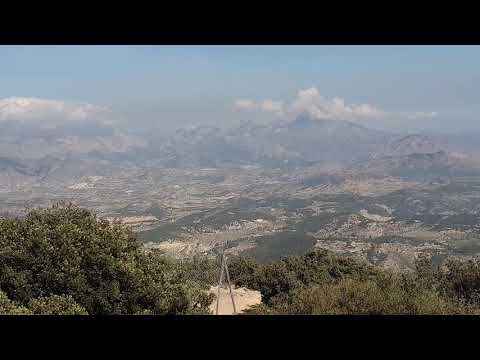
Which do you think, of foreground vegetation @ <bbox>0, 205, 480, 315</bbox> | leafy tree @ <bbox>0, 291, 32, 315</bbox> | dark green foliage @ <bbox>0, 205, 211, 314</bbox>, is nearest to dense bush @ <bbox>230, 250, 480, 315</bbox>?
foreground vegetation @ <bbox>0, 205, 480, 315</bbox>

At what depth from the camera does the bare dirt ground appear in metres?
18.4

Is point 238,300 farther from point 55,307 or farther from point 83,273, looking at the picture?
point 55,307

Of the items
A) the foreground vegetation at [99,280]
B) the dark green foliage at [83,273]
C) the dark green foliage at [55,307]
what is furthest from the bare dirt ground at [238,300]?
the dark green foliage at [55,307]

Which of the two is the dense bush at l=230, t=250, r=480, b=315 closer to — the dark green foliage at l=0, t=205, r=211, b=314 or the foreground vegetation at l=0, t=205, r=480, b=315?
the foreground vegetation at l=0, t=205, r=480, b=315

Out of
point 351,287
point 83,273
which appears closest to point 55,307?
point 83,273

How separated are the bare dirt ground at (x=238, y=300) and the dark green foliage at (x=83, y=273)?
5.66 metres

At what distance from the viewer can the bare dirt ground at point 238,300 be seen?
1840cm

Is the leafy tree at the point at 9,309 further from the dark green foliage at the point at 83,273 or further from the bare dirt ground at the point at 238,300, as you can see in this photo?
the bare dirt ground at the point at 238,300

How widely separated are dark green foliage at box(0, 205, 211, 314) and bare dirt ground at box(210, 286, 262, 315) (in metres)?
5.66

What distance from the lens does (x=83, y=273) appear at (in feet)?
37.1

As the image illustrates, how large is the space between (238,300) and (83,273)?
1029cm
